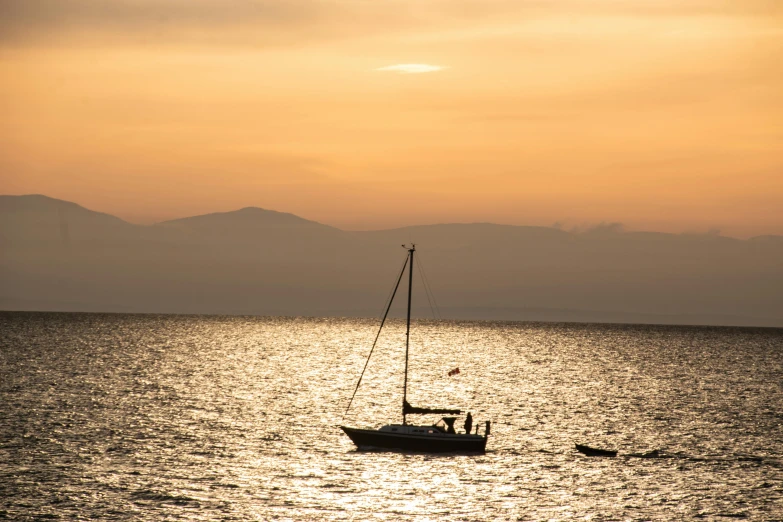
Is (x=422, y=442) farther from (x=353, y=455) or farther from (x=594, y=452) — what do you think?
(x=594, y=452)

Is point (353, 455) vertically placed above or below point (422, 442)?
below

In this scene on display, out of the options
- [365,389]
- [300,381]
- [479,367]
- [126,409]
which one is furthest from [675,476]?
[479,367]

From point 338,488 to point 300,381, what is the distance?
88963 millimetres

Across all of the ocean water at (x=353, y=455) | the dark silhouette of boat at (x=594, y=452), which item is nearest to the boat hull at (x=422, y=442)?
the ocean water at (x=353, y=455)

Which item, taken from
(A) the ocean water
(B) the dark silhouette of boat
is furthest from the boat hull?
(B) the dark silhouette of boat

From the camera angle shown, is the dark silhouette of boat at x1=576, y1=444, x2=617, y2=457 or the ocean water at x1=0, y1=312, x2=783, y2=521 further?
the dark silhouette of boat at x1=576, y1=444, x2=617, y2=457

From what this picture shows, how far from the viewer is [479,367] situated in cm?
19950

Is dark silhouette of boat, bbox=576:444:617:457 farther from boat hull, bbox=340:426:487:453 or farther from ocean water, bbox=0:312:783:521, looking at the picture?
boat hull, bbox=340:426:487:453

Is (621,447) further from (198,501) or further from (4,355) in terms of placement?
(4,355)

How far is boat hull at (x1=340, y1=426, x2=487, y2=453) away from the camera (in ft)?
262

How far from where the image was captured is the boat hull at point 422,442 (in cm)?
8000

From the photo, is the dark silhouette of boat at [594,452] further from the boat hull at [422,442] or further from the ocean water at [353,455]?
the boat hull at [422,442]

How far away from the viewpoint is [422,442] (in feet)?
262

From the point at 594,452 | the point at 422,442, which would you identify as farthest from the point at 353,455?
the point at 594,452
